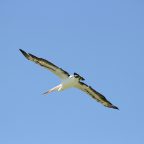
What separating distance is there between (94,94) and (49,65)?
466 cm

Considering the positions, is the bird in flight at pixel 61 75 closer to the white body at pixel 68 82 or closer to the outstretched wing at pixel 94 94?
the white body at pixel 68 82

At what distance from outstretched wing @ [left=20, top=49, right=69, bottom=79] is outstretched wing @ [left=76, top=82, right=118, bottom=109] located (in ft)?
5.51

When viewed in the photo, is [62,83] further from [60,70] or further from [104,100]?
[104,100]

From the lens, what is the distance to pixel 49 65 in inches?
2140

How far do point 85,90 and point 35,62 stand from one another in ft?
15.5

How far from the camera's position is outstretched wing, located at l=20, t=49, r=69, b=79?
5422 cm

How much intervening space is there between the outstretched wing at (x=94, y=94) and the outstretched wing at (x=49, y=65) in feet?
5.51

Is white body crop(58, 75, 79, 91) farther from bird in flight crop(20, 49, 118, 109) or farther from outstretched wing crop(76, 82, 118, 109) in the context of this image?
outstretched wing crop(76, 82, 118, 109)

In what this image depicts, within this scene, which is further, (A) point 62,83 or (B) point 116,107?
(B) point 116,107

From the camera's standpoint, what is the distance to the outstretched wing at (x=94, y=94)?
56062 millimetres

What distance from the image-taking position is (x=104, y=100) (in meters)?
57.6

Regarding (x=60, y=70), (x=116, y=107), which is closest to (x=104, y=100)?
(x=116, y=107)

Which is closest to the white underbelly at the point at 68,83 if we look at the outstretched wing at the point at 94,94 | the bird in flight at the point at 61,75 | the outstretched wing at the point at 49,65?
the bird in flight at the point at 61,75

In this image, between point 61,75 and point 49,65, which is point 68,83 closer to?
point 61,75
